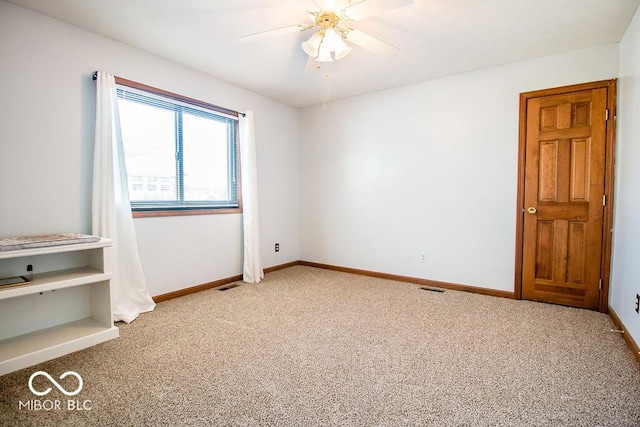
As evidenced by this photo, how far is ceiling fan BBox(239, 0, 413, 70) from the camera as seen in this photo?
191 cm

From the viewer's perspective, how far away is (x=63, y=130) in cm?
252

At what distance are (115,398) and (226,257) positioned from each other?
2326mm

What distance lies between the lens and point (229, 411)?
155cm

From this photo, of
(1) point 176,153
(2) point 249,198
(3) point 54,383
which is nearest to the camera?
(3) point 54,383

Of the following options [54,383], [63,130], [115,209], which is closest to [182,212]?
[115,209]

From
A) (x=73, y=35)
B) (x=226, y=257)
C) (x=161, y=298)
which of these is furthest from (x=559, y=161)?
(x=73, y=35)

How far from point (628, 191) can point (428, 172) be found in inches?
70.2

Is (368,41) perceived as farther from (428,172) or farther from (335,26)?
(428,172)

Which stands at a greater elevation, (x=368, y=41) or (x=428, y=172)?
(x=368, y=41)

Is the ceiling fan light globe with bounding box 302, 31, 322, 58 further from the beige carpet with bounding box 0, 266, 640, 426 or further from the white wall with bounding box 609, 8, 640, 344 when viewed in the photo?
the white wall with bounding box 609, 8, 640, 344

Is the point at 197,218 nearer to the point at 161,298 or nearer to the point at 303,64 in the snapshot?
the point at 161,298

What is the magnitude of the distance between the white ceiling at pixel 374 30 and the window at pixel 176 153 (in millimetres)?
474

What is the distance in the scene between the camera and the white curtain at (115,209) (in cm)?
262

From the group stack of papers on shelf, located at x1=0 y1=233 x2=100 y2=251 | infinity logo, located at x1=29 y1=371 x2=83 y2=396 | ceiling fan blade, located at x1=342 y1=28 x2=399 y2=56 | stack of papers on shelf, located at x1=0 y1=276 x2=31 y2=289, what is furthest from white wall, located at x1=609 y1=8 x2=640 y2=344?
stack of papers on shelf, located at x1=0 y1=276 x2=31 y2=289
